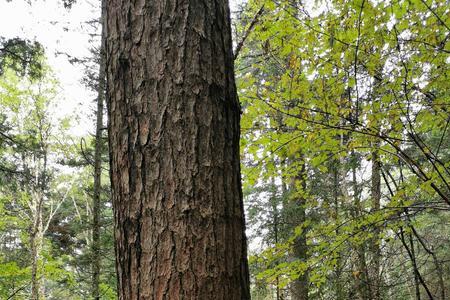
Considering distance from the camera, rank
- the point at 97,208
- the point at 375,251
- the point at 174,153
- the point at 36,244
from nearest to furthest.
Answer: the point at 174,153, the point at 375,251, the point at 97,208, the point at 36,244

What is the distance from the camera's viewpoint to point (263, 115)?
3.34m

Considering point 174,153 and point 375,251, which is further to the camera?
point 375,251

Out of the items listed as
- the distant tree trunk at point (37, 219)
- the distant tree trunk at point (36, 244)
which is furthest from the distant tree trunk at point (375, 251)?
the distant tree trunk at point (36, 244)

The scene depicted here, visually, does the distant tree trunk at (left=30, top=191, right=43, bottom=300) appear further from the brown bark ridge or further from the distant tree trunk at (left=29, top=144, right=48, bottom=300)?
the brown bark ridge

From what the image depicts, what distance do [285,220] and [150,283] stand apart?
7.59 meters

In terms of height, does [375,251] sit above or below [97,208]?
below

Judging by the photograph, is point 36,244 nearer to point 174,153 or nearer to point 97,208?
point 97,208

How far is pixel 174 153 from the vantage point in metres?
1.04

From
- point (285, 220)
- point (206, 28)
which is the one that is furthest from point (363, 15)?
point (285, 220)

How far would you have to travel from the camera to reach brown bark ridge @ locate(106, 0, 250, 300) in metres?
0.98

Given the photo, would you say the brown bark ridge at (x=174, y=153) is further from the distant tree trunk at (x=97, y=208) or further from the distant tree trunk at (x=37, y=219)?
the distant tree trunk at (x=37, y=219)

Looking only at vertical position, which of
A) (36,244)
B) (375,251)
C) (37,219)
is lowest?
(375,251)

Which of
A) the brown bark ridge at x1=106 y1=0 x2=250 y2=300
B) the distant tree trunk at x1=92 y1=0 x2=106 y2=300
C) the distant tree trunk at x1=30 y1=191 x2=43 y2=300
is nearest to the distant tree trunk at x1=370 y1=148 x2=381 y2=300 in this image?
the distant tree trunk at x1=92 y1=0 x2=106 y2=300

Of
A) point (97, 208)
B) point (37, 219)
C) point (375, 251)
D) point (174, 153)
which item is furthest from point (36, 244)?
point (174, 153)
